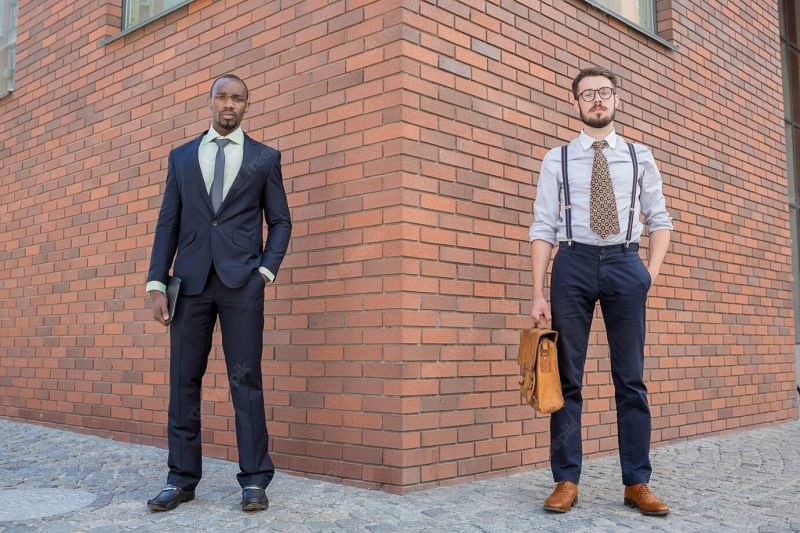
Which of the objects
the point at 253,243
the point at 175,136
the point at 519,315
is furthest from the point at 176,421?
the point at 175,136

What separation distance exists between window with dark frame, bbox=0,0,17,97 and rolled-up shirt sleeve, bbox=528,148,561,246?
540 centimetres

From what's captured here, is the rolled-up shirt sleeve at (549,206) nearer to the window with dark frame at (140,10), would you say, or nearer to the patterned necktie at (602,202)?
the patterned necktie at (602,202)

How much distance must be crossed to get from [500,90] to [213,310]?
1990 millimetres

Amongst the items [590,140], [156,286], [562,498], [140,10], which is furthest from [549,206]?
[140,10]

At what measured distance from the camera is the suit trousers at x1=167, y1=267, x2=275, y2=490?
351cm

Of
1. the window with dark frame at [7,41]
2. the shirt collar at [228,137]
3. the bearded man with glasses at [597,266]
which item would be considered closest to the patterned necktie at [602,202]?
the bearded man with glasses at [597,266]

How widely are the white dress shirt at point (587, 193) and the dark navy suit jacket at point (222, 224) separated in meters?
1.20

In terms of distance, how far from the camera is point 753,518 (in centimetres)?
329

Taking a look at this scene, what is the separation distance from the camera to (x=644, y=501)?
3357mm

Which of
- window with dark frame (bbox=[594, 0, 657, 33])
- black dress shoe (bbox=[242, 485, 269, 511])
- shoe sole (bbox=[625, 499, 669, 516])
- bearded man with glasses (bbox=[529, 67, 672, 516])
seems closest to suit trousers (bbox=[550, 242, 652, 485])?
bearded man with glasses (bbox=[529, 67, 672, 516])

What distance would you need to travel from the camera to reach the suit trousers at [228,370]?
3512 mm

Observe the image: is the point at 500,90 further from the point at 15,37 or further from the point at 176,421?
the point at 15,37

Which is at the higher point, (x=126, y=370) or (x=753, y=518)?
(x=126, y=370)

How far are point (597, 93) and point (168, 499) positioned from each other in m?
2.59
